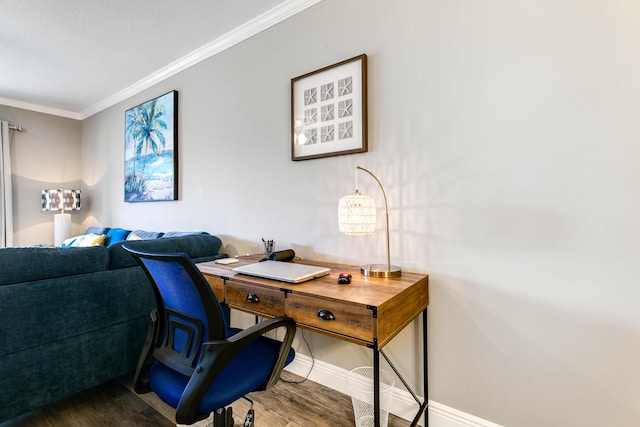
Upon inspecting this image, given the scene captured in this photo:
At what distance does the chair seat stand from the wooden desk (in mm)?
183

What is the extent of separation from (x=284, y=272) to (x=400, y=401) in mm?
949

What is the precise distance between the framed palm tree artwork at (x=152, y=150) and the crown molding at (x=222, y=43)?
221 mm

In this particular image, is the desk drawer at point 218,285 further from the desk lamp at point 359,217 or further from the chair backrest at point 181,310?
the desk lamp at point 359,217

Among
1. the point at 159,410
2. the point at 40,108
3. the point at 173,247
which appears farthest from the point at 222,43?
the point at 40,108

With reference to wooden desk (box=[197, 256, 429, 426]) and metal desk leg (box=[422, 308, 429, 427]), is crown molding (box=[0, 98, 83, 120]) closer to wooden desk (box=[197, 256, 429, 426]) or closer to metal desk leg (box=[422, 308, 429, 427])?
wooden desk (box=[197, 256, 429, 426])

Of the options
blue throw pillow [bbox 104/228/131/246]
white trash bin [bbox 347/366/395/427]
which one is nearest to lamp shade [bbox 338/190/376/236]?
white trash bin [bbox 347/366/395/427]

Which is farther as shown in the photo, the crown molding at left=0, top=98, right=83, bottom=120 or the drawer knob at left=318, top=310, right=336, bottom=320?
the crown molding at left=0, top=98, right=83, bottom=120

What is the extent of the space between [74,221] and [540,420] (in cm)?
547

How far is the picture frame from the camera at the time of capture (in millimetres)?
1746

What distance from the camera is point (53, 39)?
2.45 metres

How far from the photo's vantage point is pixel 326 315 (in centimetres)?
117

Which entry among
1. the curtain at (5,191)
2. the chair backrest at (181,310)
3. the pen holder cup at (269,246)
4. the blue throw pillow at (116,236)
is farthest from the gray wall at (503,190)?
the curtain at (5,191)

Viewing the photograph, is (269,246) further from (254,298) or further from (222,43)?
(222,43)

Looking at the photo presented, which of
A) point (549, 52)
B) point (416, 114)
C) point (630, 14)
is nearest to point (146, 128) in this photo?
point (416, 114)
